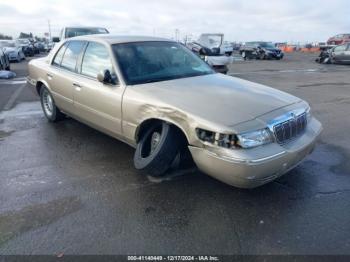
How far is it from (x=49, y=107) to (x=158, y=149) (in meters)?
3.58

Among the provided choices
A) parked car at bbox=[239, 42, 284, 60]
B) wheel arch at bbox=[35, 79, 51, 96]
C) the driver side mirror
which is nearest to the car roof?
the driver side mirror

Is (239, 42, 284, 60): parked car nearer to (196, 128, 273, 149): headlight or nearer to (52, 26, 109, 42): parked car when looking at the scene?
(52, 26, 109, 42): parked car

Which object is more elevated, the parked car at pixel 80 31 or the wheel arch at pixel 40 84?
the parked car at pixel 80 31

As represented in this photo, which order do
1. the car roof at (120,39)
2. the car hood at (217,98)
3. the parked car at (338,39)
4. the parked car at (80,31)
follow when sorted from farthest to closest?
the parked car at (338,39) → the parked car at (80,31) → the car roof at (120,39) → the car hood at (217,98)

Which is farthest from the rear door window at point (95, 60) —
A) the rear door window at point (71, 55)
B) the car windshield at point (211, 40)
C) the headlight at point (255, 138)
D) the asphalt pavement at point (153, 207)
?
the car windshield at point (211, 40)

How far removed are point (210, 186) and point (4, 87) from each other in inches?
374

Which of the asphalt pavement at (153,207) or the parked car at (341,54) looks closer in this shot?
the asphalt pavement at (153,207)

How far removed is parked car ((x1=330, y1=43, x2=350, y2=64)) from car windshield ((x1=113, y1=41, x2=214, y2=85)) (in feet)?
70.6

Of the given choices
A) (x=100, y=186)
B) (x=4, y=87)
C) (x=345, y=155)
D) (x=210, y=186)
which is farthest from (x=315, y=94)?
(x=4, y=87)

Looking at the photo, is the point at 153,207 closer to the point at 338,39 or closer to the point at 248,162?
the point at 248,162

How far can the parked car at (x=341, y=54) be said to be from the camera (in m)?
22.6

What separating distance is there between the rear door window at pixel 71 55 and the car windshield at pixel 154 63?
95 centimetres

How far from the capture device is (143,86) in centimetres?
386

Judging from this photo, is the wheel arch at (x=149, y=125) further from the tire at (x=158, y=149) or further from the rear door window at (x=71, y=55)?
the rear door window at (x=71, y=55)
